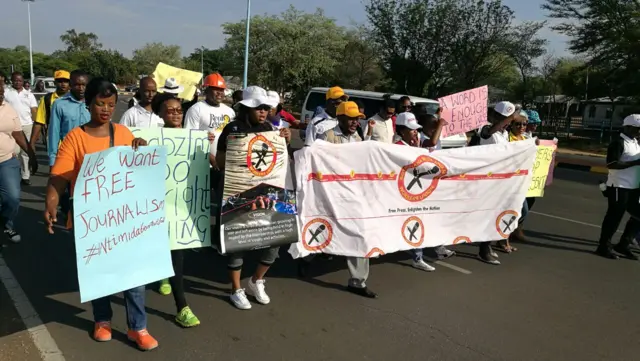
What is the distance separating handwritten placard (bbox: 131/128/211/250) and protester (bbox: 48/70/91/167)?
8.48 ft

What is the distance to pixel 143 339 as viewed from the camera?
3.40m

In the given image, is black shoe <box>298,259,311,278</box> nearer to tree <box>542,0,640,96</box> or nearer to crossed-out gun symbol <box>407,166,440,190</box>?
crossed-out gun symbol <box>407,166,440,190</box>

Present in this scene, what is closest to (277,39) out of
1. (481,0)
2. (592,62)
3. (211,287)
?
(481,0)

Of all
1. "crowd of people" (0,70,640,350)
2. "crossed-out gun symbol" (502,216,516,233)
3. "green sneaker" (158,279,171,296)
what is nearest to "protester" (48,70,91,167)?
"crowd of people" (0,70,640,350)

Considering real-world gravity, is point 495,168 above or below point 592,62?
below

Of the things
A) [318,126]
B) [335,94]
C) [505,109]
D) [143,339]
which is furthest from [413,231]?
[143,339]

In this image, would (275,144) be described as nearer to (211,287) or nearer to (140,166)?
(140,166)

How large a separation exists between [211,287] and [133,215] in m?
1.50

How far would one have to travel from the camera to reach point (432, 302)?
444cm

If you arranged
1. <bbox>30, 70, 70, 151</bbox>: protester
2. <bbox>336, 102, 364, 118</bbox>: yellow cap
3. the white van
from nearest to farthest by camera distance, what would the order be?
<bbox>336, 102, 364, 118</bbox>: yellow cap, <bbox>30, 70, 70, 151</bbox>: protester, the white van

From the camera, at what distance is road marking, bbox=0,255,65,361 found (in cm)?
334

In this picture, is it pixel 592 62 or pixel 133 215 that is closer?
pixel 133 215

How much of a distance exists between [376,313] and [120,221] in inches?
83.1

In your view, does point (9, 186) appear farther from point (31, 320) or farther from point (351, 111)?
point (351, 111)
